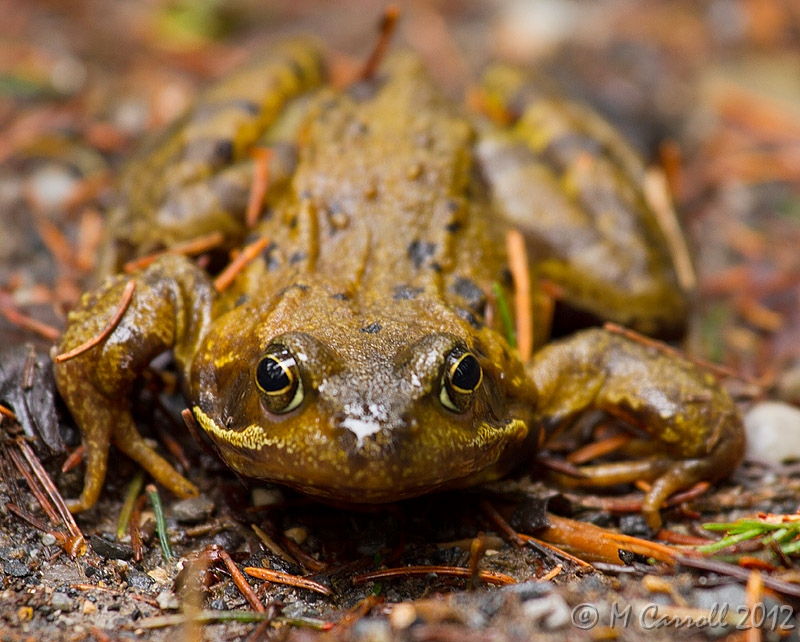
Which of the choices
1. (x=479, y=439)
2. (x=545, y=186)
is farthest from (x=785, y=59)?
(x=479, y=439)

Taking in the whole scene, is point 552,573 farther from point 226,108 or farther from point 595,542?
point 226,108

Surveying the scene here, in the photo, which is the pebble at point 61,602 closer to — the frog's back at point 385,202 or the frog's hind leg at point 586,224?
the frog's back at point 385,202

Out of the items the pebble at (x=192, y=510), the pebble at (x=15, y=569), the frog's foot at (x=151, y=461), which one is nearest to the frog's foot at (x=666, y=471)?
the pebble at (x=192, y=510)

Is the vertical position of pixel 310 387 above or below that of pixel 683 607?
above

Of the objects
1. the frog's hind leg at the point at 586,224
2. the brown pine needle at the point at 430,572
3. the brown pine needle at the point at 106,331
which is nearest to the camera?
the brown pine needle at the point at 430,572

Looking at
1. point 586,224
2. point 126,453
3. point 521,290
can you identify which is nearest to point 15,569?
point 126,453

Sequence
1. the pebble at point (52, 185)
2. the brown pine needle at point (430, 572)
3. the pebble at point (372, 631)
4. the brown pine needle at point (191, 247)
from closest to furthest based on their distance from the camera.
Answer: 1. the pebble at point (372, 631)
2. the brown pine needle at point (430, 572)
3. the brown pine needle at point (191, 247)
4. the pebble at point (52, 185)

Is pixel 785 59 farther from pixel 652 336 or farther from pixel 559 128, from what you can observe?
pixel 652 336
